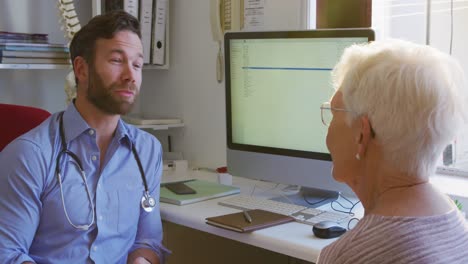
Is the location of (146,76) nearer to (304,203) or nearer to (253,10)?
(253,10)

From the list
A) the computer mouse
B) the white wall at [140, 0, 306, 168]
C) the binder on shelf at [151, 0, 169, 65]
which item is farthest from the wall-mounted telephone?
the computer mouse

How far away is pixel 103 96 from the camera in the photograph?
1886 mm

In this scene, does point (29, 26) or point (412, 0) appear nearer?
point (412, 0)

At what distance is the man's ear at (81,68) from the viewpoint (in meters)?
1.93

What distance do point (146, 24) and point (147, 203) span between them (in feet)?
3.50

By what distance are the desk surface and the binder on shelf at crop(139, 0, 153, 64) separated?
2.88 feet

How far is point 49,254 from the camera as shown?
1768mm

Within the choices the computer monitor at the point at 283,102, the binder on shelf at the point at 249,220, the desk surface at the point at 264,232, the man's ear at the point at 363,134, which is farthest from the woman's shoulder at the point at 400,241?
the computer monitor at the point at 283,102

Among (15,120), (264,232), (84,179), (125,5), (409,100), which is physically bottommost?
(264,232)

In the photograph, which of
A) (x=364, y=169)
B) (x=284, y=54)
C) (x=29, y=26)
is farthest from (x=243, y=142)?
(x=29, y=26)

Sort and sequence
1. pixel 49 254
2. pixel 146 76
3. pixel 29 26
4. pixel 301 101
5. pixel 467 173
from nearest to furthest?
pixel 49 254, pixel 301 101, pixel 467 173, pixel 29 26, pixel 146 76

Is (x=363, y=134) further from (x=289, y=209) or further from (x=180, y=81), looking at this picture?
(x=180, y=81)

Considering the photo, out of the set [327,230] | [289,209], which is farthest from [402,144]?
[289,209]

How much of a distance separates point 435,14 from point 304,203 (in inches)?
31.0
